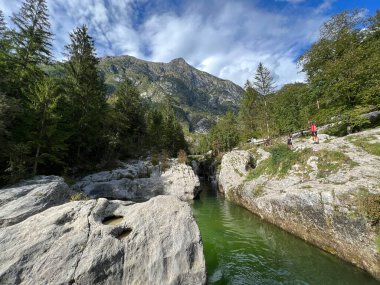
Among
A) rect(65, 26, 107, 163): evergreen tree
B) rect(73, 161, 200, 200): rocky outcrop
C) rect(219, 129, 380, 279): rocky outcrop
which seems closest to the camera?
rect(219, 129, 380, 279): rocky outcrop

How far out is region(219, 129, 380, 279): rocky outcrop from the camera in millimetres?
8977

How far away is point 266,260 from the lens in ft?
35.1

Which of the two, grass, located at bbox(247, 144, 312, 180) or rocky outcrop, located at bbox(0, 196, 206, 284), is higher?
grass, located at bbox(247, 144, 312, 180)

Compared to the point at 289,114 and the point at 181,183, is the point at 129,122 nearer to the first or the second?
the point at 181,183

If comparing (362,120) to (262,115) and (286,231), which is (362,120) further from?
(262,115)

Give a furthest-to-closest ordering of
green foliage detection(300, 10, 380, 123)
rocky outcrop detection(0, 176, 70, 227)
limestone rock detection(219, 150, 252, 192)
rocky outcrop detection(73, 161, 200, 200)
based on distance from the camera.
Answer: limestone rock detection(219, 150, 252, 192) < rocky outcrop detection(73, 161, 200, 200) < green foliage detection(300, 10, 380, 123) < rocky outcrop detection(0, 176, 70, 227)

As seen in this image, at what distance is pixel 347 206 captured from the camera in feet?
32.1

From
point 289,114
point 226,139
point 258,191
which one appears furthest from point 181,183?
point 226,139

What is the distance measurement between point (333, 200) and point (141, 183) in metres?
21.7

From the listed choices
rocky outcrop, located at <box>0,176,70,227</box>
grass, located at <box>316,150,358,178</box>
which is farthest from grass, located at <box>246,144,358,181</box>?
rocky outcrop, located at <box>0,176,70,227</box>

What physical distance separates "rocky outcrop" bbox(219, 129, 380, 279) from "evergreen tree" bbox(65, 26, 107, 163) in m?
22.8

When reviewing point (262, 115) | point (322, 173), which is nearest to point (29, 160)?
point (322, 173)

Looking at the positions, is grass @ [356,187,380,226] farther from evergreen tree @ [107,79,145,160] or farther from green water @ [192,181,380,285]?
evergreen tree @ [107,79,145,160]

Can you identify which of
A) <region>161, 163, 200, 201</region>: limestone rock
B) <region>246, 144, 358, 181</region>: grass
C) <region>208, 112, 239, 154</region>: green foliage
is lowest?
<region>161, 163, 200, 201</region>: limestone rock
